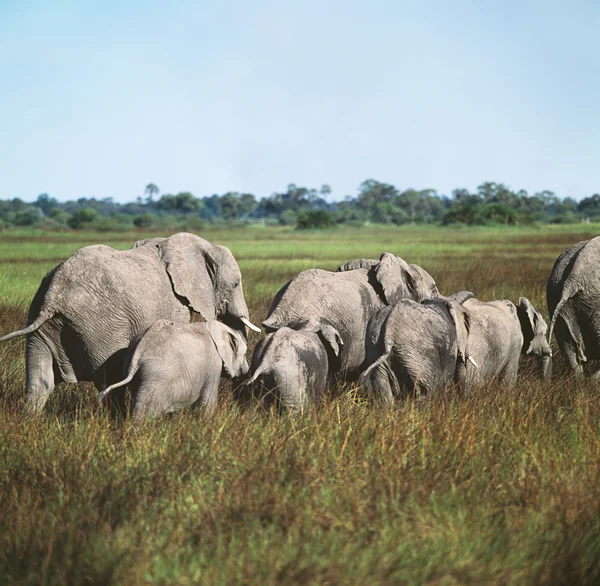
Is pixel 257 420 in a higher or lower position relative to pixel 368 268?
lower

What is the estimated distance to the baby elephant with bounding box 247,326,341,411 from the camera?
228 inches

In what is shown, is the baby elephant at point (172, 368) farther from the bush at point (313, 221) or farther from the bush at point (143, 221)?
the bush at point (143, 221)

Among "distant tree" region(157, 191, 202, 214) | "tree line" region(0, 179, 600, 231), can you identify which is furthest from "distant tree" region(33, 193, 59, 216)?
"distant tree" region(157, 191, 202, 214)

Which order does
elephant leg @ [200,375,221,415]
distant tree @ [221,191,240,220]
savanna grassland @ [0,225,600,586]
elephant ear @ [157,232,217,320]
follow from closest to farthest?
savanna grassland @ [0,225,600,586]
elephant leg @ [200,375,221,415]
elephant ear @ [157,232,217,320]
distant tree @ [221,191,240,220]

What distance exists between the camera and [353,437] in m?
5.11

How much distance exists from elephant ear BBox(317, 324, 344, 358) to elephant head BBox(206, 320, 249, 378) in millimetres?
700

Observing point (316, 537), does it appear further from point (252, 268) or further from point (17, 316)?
point (252, 268)

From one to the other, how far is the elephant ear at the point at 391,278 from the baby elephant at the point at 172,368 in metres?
1.83

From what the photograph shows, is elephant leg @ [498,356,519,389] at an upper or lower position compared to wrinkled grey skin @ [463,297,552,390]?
lower

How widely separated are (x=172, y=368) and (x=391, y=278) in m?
2.49

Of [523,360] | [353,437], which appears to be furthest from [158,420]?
[523,360]

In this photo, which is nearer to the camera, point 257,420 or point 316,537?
point 316,537

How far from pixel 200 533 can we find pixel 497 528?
1.42 m

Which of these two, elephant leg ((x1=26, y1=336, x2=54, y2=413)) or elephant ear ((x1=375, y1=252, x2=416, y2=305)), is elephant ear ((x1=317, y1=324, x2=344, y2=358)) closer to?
elephant ear ((x1=375, y1=252, x2=416, y2=305))
